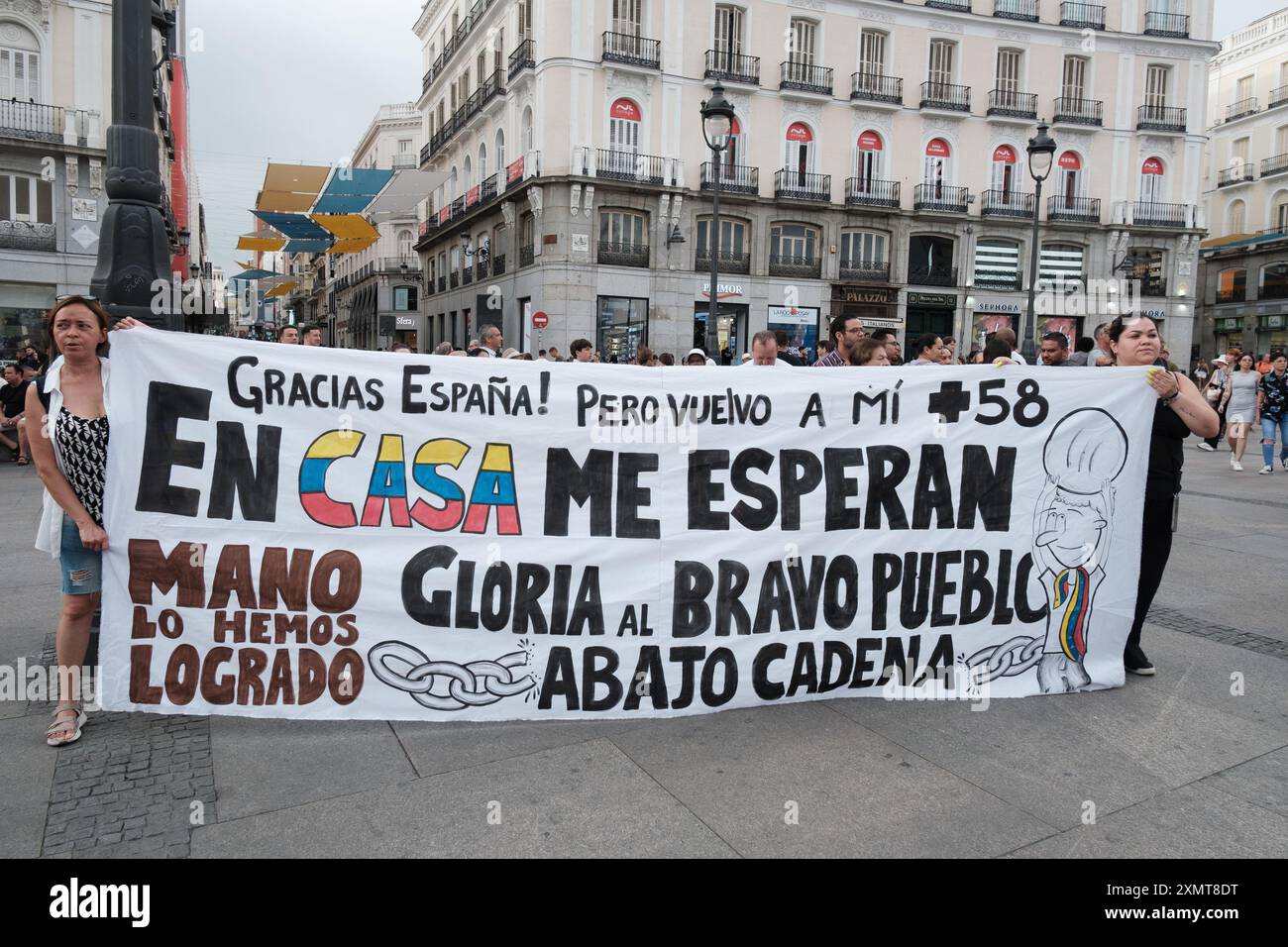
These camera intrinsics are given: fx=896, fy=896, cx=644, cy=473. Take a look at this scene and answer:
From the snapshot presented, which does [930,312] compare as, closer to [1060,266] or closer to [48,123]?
[1060,266]

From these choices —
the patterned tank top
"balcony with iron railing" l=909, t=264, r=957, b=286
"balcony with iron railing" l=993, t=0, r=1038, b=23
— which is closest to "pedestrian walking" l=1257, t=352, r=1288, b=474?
the patterned tank top

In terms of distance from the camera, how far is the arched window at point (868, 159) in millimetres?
33188

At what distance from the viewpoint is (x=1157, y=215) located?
3609 centimetres

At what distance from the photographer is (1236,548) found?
8156 millimetres

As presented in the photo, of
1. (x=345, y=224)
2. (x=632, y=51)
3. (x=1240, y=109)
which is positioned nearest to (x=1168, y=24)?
(x=1240, y=109)

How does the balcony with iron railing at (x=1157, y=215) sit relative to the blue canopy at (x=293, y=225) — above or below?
above

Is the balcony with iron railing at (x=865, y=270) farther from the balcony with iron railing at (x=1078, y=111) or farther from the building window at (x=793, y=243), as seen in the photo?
the balcony with iron railing at (x=1078, y=111)

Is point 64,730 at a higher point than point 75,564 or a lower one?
lower

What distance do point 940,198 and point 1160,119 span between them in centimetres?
1035

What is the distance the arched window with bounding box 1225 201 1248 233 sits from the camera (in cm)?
4622

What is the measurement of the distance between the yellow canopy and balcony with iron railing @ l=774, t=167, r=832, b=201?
15.4 meters

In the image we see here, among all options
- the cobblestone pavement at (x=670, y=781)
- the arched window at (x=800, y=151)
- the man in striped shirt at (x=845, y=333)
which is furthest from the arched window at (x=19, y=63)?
the cobblestone pavement at (x=670, y=781)

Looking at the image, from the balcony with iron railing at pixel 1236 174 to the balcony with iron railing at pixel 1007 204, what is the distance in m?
19.4

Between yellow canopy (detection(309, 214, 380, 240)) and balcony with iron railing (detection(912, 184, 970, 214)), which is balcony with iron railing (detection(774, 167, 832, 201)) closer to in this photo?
balcony with iron railing (detection(912, 184, 970, 214))
